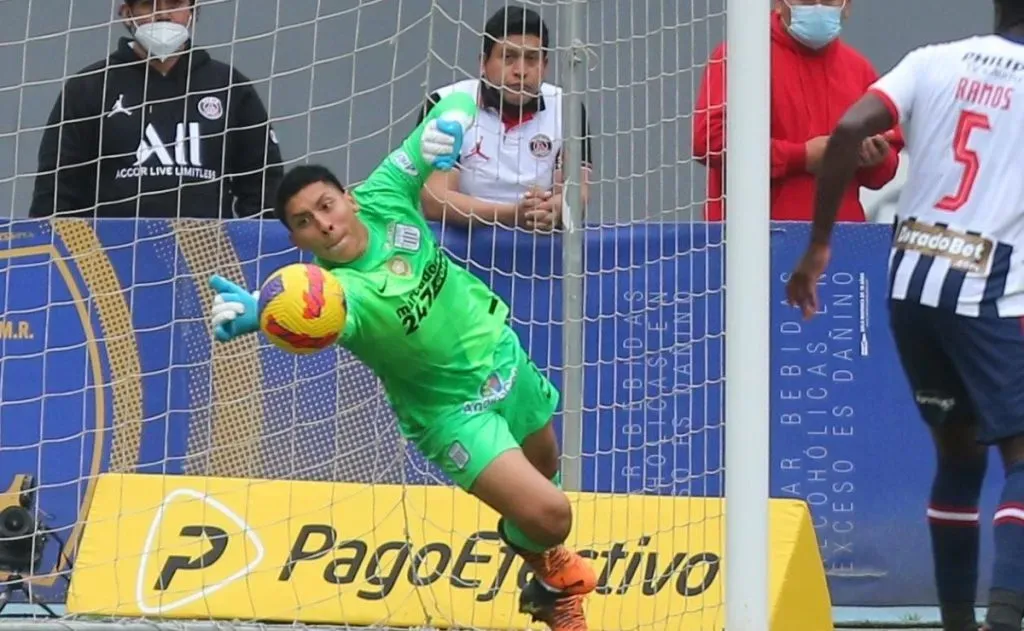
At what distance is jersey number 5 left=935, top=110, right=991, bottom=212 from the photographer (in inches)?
249

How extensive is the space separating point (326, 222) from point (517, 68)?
2.00 meters

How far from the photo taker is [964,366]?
6.28 m

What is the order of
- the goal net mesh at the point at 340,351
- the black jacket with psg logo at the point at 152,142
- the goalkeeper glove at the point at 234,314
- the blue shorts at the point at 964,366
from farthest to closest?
the black jacket with psg logo at the point at 152,142
the goal net mesh at the point at 340,351
the blue shorts at the point at 964,366
the goalkeeper glove at the point at 234,314

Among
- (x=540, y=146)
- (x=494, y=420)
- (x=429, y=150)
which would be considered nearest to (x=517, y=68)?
(x=540, y=146)

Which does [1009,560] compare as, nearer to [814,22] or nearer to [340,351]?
[814,22]

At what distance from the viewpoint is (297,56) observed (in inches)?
395

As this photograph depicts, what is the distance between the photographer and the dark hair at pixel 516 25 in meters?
8.16

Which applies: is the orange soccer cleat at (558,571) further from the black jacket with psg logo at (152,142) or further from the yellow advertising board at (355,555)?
the black jacket with psg logo at (152,142)

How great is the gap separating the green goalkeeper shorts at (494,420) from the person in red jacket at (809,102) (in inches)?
72.9

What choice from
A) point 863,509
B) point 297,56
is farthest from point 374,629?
point 297,56

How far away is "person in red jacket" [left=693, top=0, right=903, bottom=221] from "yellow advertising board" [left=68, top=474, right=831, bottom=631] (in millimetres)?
1471

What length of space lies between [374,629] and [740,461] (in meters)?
2.09

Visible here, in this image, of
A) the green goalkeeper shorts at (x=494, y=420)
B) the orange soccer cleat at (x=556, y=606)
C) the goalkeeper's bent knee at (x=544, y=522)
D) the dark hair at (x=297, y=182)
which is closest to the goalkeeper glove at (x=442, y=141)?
the dark hair at (x=297, y=182)

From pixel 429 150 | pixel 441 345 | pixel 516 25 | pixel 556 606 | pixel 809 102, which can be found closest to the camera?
pixel 441 345
